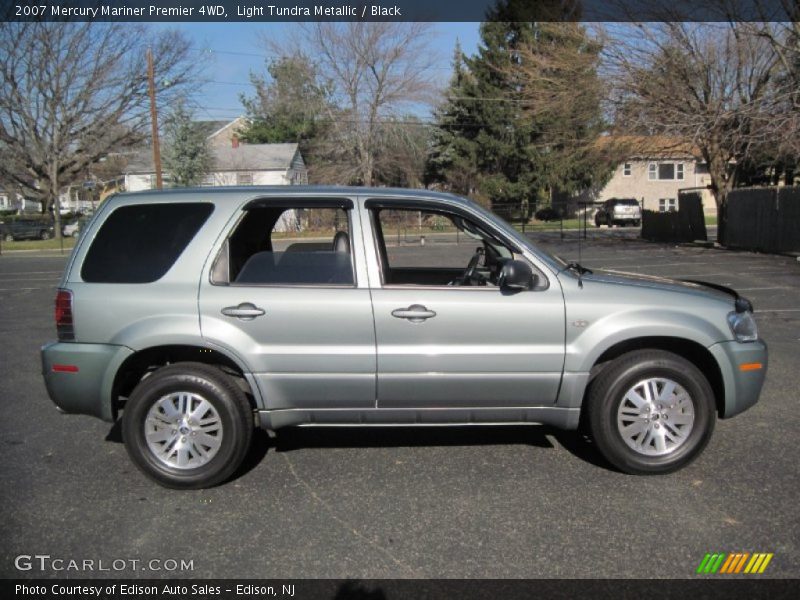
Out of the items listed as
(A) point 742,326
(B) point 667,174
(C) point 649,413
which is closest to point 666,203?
(B) point 667,174

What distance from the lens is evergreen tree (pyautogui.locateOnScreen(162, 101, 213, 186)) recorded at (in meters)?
44.5

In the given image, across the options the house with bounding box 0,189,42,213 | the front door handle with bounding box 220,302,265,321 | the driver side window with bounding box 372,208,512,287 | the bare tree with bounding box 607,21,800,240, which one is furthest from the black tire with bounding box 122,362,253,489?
the house with bounding box 0,189,42,213

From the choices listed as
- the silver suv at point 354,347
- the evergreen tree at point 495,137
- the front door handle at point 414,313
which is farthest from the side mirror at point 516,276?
the evergreen tree at point 495,137

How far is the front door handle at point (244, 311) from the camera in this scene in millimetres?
4383

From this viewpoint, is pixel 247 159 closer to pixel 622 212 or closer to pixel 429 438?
pixel 622 212

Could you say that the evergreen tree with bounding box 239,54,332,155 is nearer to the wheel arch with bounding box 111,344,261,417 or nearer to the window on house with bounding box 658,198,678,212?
the window on house with bounding box 658,198,678,212

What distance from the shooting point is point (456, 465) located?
4812 mm

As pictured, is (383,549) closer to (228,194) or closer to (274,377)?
(274,377)

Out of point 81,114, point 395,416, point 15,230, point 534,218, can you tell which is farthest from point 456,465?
point 15,230

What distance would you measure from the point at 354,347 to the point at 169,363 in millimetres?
1281

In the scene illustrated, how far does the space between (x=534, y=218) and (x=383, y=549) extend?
3916 cm

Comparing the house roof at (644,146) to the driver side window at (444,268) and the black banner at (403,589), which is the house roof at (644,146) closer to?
the driver side window at (444,268)

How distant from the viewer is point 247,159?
52.7 meters

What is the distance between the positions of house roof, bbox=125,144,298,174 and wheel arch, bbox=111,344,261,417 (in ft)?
156
